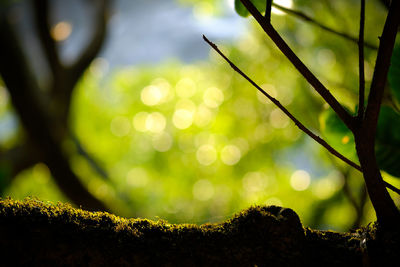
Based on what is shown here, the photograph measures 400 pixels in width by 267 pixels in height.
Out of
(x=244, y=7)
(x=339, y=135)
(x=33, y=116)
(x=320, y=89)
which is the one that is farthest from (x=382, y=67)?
(x=33, y=116)

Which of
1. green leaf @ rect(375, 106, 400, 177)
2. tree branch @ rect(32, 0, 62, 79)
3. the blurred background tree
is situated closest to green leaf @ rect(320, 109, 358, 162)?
green leaf @ rect(375, 106, 400, 177)

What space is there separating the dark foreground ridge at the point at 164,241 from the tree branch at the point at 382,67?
0.79 ft

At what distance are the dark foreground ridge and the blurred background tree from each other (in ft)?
10.5

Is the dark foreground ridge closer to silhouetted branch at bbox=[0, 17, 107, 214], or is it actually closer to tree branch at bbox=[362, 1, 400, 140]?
tree branch at bbox=[362, 1, 400, 140]

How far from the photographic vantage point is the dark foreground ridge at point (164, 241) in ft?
2.07

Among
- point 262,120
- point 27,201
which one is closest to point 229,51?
point 262,120

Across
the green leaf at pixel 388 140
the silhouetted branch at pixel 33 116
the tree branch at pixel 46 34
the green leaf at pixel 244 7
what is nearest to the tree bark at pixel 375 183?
the green leaf at pixel 388 140

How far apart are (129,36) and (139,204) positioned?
11.2m

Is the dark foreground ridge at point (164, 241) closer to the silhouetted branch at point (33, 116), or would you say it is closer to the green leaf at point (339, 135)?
the green leaf at point (339, 135)

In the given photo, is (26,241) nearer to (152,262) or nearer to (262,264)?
(152,262)

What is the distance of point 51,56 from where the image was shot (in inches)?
161

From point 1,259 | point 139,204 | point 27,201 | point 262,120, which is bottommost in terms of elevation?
point 1,259

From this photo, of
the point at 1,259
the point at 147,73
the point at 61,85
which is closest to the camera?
the point at 1,259

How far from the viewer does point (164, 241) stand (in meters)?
0.69
